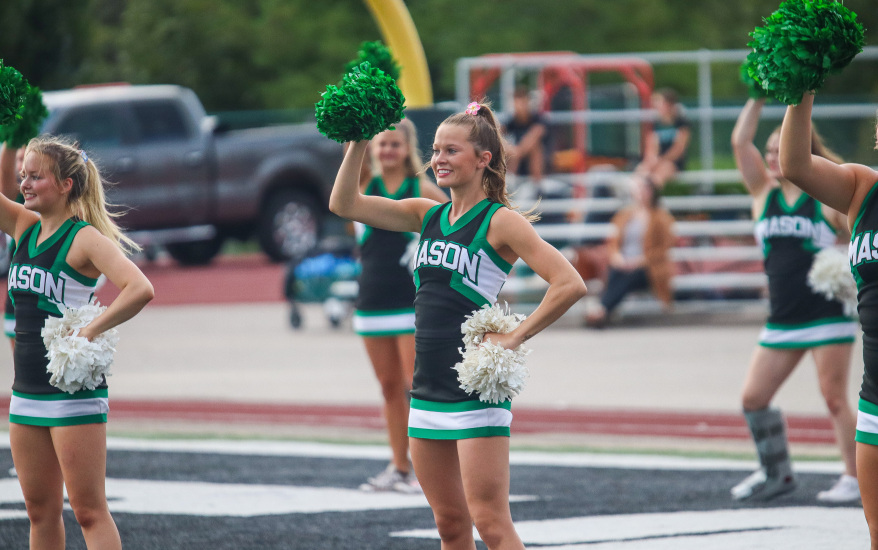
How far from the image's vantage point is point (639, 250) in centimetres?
1369

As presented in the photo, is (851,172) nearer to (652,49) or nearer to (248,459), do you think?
(248,459)

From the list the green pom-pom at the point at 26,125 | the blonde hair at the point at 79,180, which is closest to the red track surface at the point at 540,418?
the green pom-pom at the point at 26,125

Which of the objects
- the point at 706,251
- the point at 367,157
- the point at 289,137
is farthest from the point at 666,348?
the point at 289,137

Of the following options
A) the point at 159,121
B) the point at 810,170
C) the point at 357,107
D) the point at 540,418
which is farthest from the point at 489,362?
the point at 159,121

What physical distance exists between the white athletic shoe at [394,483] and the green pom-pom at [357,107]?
294cm

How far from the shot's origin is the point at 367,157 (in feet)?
23.7

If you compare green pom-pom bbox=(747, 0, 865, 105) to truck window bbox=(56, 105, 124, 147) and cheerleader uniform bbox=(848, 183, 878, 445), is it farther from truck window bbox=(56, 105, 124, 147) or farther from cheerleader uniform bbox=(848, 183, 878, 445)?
truck window bbox=(56, 105, 124, 147)

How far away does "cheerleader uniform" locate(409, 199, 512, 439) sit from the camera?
397cm

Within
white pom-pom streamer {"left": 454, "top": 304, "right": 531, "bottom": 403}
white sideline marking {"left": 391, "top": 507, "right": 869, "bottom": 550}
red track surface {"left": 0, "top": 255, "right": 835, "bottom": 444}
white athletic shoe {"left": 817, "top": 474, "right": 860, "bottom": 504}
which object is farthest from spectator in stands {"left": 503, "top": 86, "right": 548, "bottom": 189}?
white pom-pom streamer {"left": 454, "top": 304, "right": 531, "bottom": 403}

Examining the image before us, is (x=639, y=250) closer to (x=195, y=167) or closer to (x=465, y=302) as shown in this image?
(x=195, y=167)

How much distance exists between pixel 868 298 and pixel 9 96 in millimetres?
3180

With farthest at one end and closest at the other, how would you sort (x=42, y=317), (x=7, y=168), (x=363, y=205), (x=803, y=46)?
(x=7, y=168), (x=42, y=317), (x=363, y=205), (x=803, y=46)

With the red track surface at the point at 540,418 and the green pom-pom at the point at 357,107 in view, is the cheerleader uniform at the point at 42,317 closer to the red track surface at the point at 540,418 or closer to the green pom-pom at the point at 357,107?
the green pom-pom at the point at 357,107

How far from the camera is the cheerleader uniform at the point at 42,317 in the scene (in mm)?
4262
